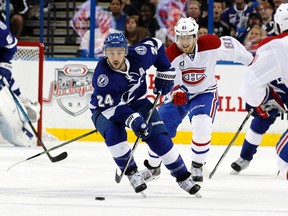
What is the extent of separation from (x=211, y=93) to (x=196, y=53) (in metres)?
0.28

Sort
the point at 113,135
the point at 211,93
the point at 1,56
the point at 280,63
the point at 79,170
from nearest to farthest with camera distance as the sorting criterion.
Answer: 1. the point at 280,63
2. the point at 113,135
3. the point at 211,93
4. the point at 79,170
5. the point at 1,56

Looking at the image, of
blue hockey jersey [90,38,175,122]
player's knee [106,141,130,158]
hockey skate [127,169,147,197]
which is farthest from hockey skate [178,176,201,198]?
blue hockey jersey [90,38,175,122]

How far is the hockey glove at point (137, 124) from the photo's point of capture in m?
5.05

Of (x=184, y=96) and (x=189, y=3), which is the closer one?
(x=184, y=96)

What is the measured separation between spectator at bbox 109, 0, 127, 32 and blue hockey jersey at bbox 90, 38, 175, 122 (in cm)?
416

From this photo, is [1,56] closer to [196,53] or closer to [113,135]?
[196,53]

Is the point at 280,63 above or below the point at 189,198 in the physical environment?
above

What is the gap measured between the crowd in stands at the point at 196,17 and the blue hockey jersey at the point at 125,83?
4.07m

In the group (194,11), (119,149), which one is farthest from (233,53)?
(194,11)

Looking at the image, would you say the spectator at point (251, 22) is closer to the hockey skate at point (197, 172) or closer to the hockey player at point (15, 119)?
the hockey player at point (15, 119)

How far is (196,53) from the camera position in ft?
20.5

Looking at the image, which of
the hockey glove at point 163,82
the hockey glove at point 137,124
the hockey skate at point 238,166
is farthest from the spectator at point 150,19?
the hockey glove at point 137,124

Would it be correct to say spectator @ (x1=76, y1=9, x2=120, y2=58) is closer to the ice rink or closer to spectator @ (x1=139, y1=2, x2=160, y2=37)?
spectator @ (x1=139, y1=2, x2=160, y2=37)

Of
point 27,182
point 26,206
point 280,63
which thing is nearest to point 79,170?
point 27,182
